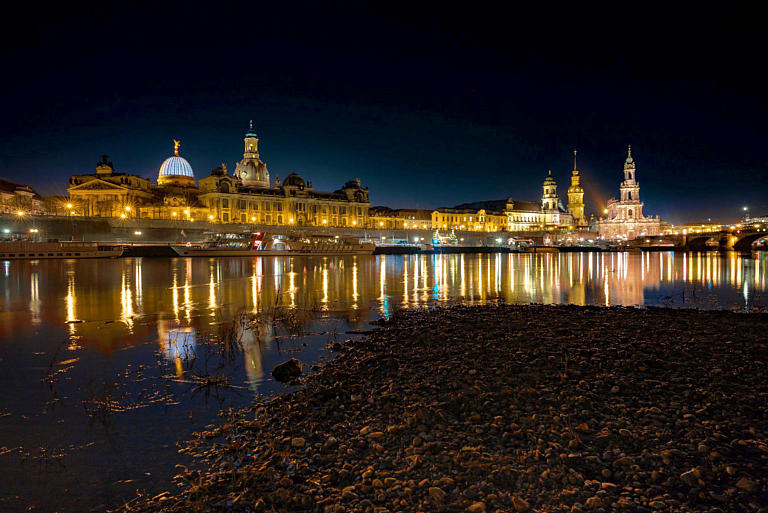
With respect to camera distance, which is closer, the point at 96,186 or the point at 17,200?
the point at 17,200

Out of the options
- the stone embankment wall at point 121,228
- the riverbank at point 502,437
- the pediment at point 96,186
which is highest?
the pediment at point 96,186

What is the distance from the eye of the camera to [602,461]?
4.70 meters

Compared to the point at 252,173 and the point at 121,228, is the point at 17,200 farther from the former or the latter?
the point at 252,173

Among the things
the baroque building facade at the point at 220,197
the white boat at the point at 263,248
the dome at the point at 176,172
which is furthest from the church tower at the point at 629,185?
the dome at the point at 176,172

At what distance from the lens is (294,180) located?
417 feet

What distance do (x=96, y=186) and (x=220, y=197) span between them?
83.7ft

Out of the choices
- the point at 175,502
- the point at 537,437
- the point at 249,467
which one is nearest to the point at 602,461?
the point at 537,437

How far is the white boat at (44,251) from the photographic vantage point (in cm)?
5506

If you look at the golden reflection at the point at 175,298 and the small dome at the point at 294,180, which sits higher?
the small dome at the point at 294,180

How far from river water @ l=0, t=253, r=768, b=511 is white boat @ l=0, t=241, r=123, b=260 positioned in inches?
1572

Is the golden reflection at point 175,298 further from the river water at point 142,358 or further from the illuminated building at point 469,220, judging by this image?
the illuminated building at point 469,220

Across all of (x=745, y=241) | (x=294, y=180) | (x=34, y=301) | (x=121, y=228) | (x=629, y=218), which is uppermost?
(x=294, y=180)

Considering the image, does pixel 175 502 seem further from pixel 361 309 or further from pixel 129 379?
pixel 361 309

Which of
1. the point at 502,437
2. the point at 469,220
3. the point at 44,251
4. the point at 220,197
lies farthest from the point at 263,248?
the point at 469,220
